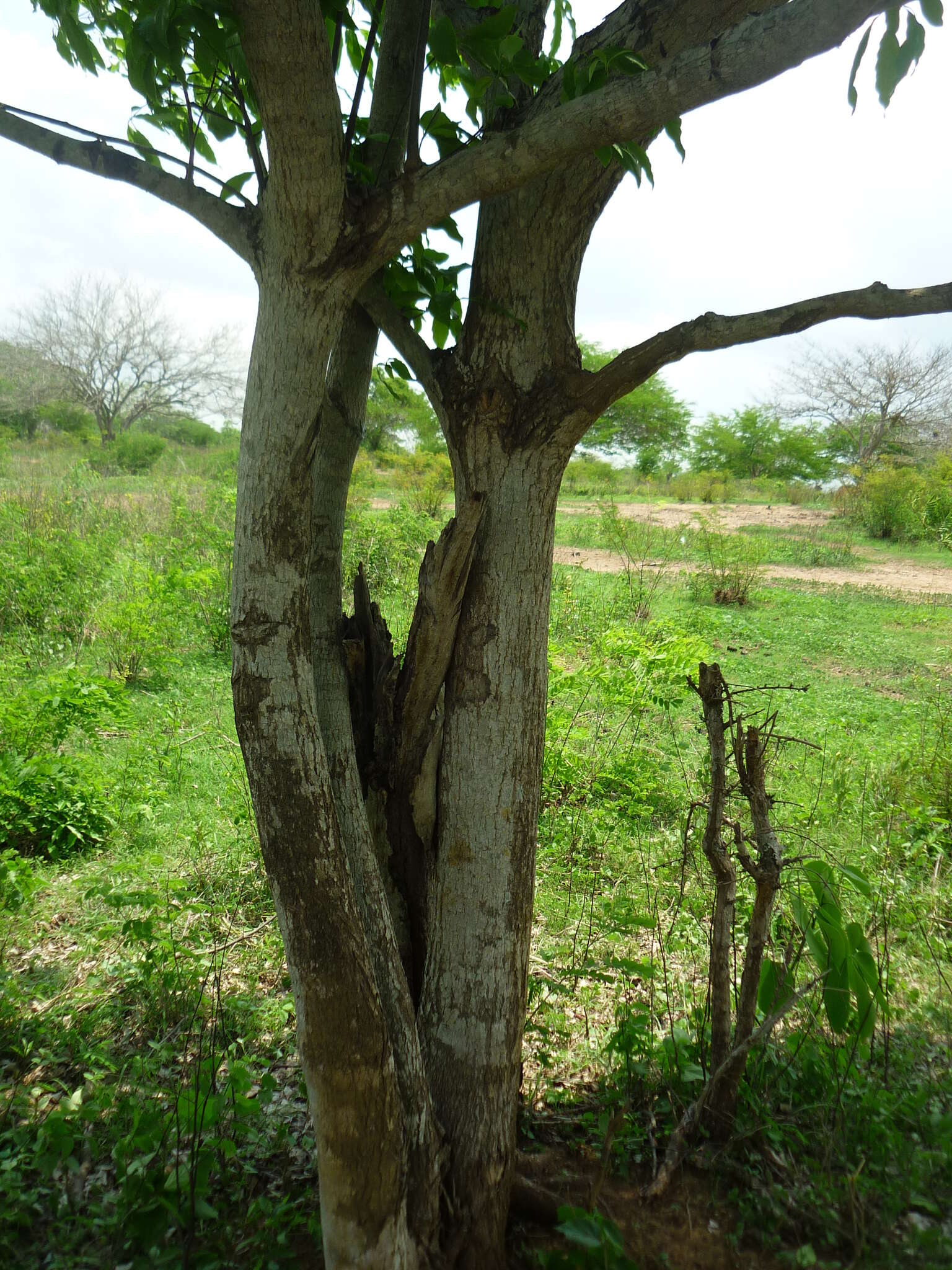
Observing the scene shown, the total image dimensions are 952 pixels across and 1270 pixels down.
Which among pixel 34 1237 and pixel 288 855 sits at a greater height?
pixel 288 855

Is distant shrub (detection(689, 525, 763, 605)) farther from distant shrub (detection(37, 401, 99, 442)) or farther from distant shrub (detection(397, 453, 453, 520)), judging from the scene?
distant shrub (detection(37, 401, 99, 442))

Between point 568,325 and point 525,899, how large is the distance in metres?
1.38

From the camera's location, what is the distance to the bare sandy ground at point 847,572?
11.2 metres

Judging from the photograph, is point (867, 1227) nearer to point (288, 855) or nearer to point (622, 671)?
point (288, 855)

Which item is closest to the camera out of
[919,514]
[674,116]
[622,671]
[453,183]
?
[674,116]

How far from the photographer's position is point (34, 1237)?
5.85 feet

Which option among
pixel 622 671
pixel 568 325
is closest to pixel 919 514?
pixel 622 671

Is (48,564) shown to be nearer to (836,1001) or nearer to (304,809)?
(304,809)

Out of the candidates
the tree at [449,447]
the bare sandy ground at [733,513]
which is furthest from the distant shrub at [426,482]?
the tree at [449,447]

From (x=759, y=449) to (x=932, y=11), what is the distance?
1401 inches

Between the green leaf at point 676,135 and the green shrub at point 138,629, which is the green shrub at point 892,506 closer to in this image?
the green shrub at point 138,629

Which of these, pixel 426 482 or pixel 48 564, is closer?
pixel 48 564

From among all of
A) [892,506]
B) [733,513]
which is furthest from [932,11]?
[733,513]

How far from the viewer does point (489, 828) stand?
1.79 meters
